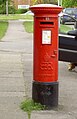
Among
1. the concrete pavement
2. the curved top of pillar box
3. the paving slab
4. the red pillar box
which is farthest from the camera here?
the red pillar box

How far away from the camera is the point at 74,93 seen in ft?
25.8

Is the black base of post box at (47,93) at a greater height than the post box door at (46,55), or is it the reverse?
the post box door at (46,55)

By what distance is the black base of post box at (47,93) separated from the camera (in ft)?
21.7

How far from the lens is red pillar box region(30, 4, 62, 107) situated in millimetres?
6559

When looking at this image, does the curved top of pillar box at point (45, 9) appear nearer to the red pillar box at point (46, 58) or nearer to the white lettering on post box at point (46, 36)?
the red pillar box at point (46, 58)

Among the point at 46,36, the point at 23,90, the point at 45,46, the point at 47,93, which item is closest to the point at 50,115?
the point at 47,93

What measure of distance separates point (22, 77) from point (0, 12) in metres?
67.1

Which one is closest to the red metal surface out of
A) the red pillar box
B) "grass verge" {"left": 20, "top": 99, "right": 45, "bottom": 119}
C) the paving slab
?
the red pillar box

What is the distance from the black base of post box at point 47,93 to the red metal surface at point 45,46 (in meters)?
0.08

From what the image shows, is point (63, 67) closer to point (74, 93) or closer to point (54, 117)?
point (74, 93)

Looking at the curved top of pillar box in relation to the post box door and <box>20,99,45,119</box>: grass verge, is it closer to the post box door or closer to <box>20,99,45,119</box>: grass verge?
the post box door

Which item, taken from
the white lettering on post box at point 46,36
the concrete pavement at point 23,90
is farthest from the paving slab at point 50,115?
the white lettering on post box at point 46,36

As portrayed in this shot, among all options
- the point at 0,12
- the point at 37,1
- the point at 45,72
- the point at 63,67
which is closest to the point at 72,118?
the point at 45,72

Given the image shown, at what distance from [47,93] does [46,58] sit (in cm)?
54
